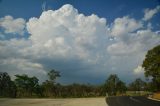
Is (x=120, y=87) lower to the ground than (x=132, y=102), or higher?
higher

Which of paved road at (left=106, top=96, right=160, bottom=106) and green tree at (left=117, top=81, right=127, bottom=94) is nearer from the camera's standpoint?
paved road at (left=106, top=96, right=160, bottom=106)

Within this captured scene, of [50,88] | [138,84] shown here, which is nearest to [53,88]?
[50,88]

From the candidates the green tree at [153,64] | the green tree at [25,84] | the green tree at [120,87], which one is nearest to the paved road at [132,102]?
the green tree at [153,64]

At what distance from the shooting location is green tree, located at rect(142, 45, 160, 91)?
6712 centimetres

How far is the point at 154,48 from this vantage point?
69.4 m

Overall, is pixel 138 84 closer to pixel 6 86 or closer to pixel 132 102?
pixel 6 86

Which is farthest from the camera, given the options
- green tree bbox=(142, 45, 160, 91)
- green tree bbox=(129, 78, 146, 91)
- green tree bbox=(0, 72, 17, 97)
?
green tree bbox=(129, 78, 146, 91)

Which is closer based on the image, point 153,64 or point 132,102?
point 132,102

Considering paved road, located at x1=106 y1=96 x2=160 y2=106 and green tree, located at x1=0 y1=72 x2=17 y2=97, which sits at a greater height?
green tree, located at x1=0 y1=72 x2=17 y2=97

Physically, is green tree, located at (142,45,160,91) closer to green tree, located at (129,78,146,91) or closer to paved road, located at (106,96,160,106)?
paved road, located at (106,96,160,106)

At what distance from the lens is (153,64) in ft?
224

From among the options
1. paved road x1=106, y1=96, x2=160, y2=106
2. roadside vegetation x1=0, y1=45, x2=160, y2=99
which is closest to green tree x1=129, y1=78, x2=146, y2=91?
roadside vegetation x1=0, y1=45, x2=160, y2=99

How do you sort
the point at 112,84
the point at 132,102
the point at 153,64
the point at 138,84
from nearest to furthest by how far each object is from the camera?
the point at 132,102, the point at 153,64, the point at 112,84, the point at 138,84

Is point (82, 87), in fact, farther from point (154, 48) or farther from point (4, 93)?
point (154, 48)
